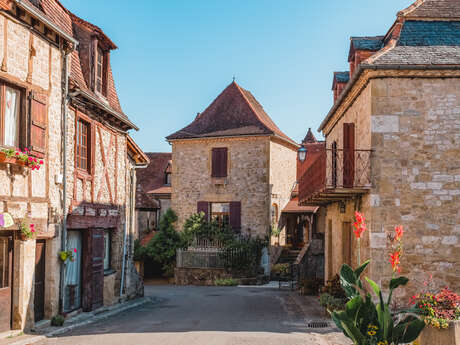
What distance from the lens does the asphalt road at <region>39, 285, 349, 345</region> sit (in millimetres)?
9773

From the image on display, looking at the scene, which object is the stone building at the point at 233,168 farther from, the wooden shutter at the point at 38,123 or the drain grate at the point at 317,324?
the wooden shutter at the point at 38,123

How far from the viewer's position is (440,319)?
780cm

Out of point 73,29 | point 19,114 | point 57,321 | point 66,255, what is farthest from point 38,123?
point 73,29

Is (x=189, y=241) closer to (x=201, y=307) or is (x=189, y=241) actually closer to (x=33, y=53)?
(x=201, y=307)

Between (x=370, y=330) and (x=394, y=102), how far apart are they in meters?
6.16

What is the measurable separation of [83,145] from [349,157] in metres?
6.47

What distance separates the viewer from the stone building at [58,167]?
1009cm

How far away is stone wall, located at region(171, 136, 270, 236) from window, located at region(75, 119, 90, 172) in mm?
15306

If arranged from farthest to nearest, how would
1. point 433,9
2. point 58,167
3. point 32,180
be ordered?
point 433,9 → point 58,167 → point 32,180

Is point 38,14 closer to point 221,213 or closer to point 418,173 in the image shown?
point 418,173

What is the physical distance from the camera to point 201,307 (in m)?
15.6

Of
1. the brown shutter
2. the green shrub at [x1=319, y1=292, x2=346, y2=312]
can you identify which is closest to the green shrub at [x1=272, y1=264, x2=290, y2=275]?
the brown shutter

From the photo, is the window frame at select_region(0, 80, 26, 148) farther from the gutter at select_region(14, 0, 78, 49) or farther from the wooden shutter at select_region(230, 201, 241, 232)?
the wooden shutter at select_region(230, 201, 241, 232)

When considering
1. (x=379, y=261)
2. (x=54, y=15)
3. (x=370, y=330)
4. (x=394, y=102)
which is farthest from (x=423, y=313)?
(x=54, y=15)
